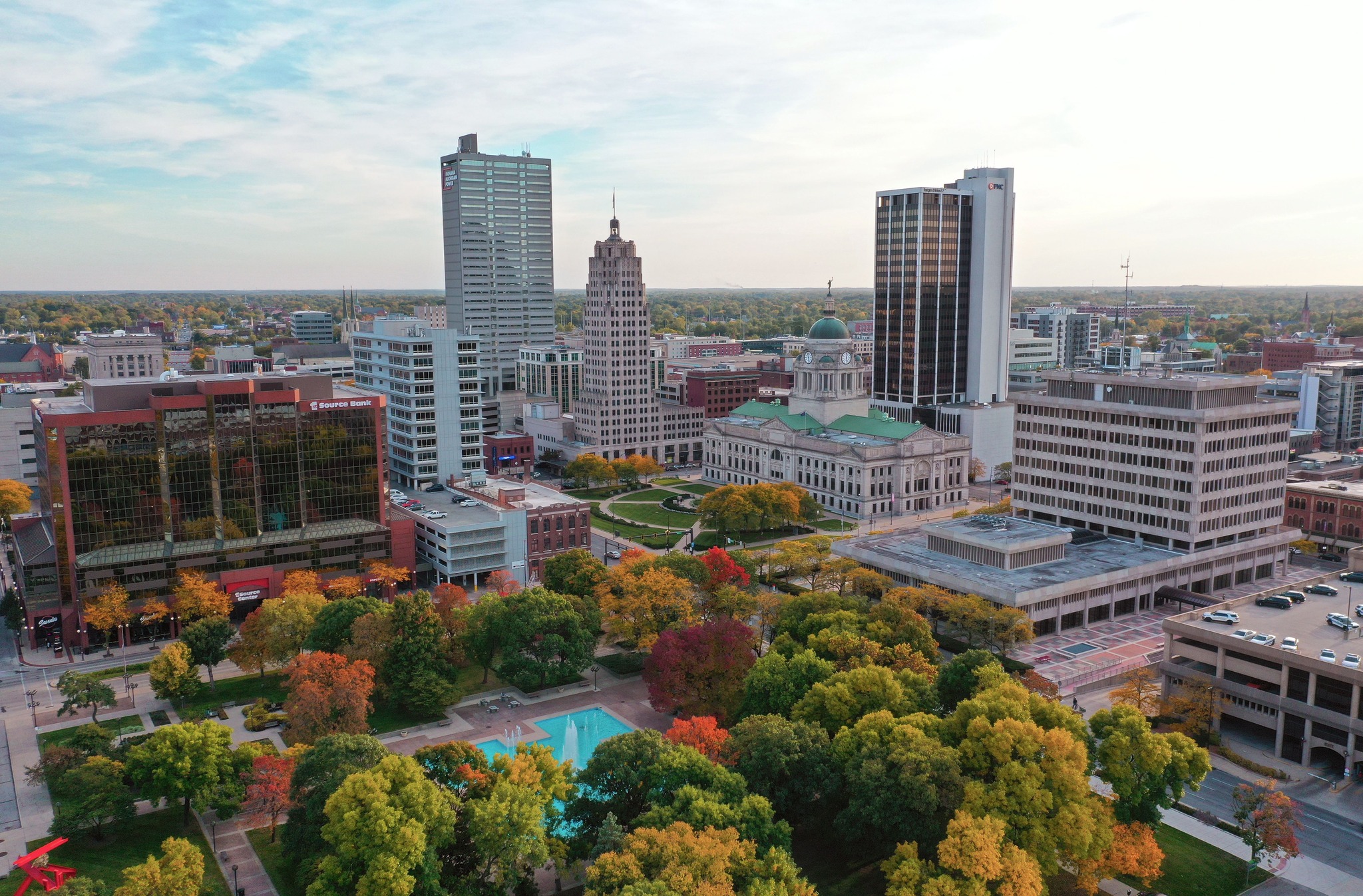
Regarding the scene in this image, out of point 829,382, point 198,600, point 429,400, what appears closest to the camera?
point 198,600

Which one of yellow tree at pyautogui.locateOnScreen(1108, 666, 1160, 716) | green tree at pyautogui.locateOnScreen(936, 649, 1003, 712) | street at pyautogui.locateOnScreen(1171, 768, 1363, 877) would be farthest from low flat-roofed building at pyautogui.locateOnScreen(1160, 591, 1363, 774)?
green tree at pyautogui.locateOnScreen(936, 649, 1003, 712)

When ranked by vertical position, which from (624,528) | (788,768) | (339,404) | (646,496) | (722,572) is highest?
(339,404)

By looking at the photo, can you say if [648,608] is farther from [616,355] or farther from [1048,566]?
[616,355]

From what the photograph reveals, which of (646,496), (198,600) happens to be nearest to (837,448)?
(646,496)

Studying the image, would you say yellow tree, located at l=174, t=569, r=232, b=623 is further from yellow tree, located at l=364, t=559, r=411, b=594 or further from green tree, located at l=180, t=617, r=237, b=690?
yellow tree, located at l=364, t=559, r=411, b=594

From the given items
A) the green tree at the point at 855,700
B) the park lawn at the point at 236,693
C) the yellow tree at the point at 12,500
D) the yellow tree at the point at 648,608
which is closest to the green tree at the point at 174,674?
the park lawn at the point at 236,693

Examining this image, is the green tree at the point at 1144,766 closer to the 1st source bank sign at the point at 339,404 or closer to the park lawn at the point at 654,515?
the 1st source bank sign at the point at 339,404
